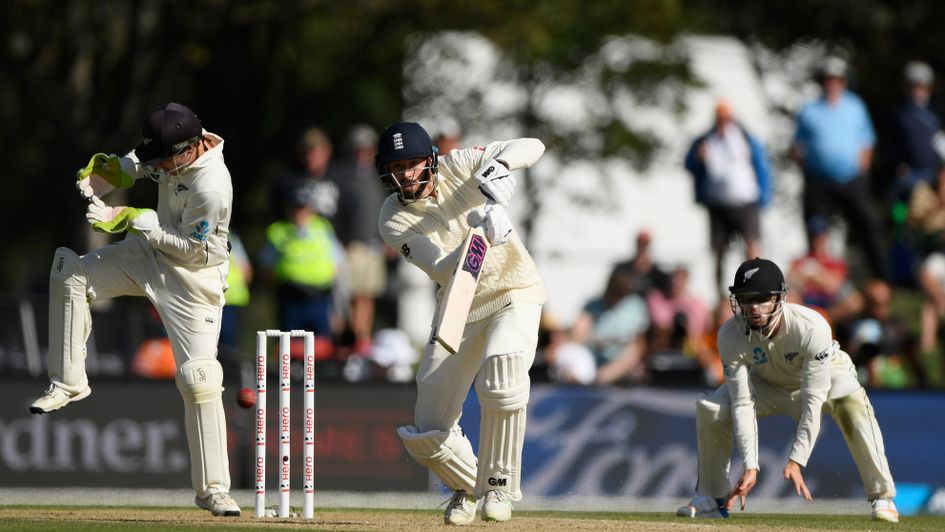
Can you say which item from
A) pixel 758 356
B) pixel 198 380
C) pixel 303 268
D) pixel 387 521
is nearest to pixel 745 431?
pixel 758 356

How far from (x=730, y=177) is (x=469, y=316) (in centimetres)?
659

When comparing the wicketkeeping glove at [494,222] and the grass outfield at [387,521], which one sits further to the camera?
the grass outfield at [387,521]

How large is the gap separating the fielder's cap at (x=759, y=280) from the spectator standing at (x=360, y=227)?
6.13 meters

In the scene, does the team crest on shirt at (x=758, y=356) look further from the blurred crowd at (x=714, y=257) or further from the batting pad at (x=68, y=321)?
the blurred crowd at (x=714, y=257)

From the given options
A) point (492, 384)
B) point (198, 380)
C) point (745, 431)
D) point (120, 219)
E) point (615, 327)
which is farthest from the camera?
point (615, 327)

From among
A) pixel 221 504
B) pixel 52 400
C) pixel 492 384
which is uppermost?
pixel 492 384

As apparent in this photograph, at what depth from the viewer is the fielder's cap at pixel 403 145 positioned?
854cm

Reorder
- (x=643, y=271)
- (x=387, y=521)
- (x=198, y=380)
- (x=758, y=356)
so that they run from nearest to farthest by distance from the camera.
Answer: (x=198, y=380), (x=387, y=521), (x=758, y=356), (x=643, y=271)

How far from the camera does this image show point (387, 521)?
9.30 m

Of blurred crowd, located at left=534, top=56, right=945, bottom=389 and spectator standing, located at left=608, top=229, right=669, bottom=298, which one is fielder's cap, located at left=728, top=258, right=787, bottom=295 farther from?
spectator standing, located at left=608, top=229, right=669, bottom=298

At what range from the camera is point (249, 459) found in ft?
42.4

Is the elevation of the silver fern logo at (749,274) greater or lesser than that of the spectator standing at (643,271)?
greater

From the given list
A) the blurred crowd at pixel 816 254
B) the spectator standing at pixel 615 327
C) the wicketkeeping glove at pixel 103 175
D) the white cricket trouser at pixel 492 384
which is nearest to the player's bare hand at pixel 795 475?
the white cricket trouser at pixel 492 384

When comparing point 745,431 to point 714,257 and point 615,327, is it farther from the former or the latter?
point 714,257
